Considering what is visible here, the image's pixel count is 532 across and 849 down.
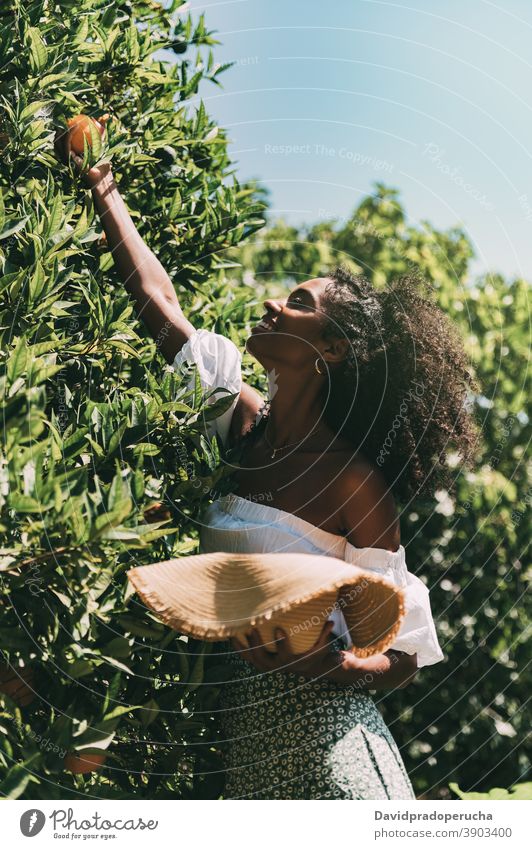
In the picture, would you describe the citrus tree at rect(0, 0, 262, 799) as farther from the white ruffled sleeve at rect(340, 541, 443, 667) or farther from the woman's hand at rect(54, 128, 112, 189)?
the white ruffled sleeve at rect(340, 541, 443, 667)

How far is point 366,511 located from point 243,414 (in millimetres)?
530

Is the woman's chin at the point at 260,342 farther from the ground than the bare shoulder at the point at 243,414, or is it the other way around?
the woman's chin at the point at 260,342

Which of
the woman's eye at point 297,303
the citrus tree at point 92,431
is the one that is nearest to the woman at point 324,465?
the woman's eye at point 297,303

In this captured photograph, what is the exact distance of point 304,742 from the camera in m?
2.12

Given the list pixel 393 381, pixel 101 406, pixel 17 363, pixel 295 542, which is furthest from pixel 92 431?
pixel 393 381

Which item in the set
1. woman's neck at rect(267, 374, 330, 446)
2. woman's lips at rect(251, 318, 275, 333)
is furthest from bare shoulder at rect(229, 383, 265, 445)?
woman's lips at rect(251, 318, 275, 333)

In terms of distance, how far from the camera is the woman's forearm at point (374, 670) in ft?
7.00

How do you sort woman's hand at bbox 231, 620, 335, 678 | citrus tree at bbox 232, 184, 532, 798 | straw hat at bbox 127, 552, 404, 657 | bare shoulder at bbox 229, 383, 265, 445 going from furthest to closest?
1. citrus tree at bbox 232, 184, 532, 798
2. bare shoulder at bbox 229, 383, 265, 445
3. woman's hand at bbox 231, 620, 335, 678
4. straw hat at bbox 127, 552, 404, 657

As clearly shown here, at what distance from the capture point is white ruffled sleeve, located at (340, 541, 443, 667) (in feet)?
7.26

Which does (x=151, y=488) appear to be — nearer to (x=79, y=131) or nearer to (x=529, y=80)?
(x=79, y=131)

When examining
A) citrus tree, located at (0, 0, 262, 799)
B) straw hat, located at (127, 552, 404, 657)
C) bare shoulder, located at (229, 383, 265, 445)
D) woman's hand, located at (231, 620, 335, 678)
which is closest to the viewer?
citrus tree, located at (0, 0, 262, 799)

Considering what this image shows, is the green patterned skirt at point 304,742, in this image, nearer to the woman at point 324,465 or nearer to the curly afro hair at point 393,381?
the woman at point 324,465
